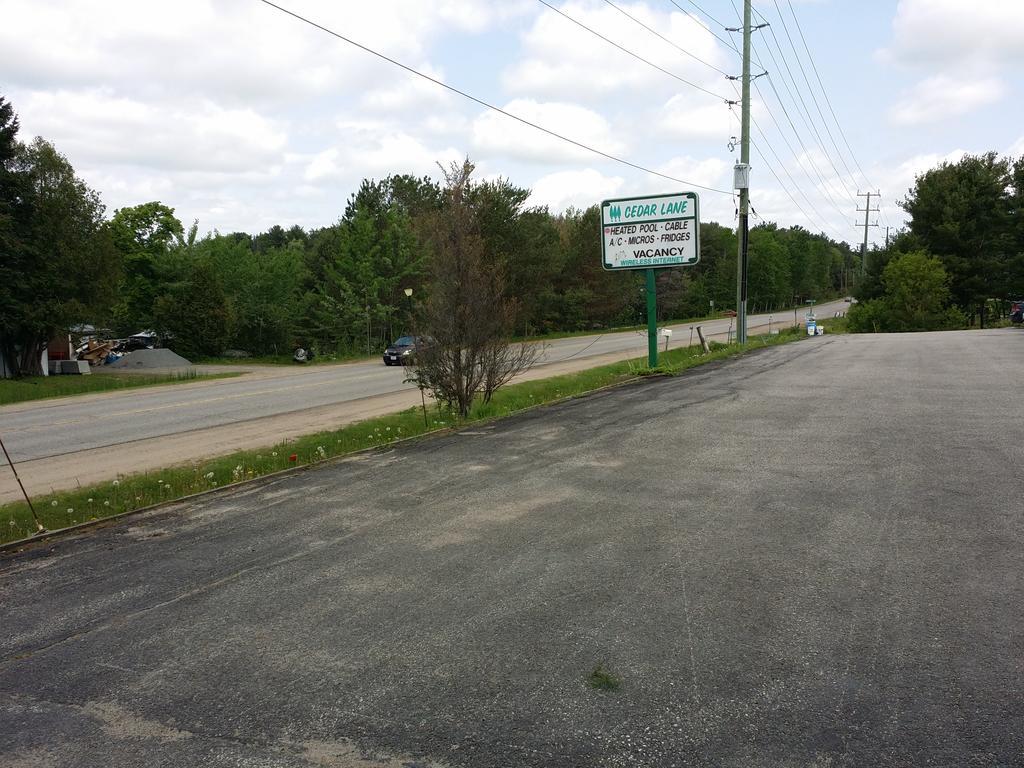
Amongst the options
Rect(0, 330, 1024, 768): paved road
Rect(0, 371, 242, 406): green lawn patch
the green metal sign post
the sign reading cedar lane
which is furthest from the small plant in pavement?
Rect(0, 371, 242, 406): green lawn patch

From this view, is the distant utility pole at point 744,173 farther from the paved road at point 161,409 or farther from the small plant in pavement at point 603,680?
the small plant in pavement at point 603,680

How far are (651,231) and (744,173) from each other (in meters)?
10.8

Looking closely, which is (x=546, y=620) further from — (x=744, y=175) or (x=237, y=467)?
(x=744, y=175)

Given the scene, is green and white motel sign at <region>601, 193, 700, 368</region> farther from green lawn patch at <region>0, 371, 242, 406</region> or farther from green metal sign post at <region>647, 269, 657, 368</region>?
green lawn patch at <region>0, 371, 242, 406</region>

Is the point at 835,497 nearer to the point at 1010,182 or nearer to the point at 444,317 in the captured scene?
the point at 444,317

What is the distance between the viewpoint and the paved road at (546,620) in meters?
3.09

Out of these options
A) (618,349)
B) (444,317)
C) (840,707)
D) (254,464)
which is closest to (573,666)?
(840,707)

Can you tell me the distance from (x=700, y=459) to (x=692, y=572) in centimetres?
344

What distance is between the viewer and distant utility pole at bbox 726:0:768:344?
89.9ft

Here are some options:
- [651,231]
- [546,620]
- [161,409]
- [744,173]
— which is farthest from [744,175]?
[546,620]

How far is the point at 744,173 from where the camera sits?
27406 mm

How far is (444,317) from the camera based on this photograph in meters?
11.8

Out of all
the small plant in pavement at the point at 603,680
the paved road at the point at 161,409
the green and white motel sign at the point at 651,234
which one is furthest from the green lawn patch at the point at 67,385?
the small plant in pavement at the point at 603,680

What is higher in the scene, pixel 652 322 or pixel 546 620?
pixel 652 322
